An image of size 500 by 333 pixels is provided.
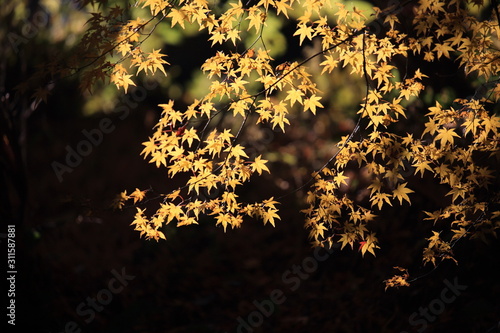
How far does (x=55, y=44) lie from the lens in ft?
24.6

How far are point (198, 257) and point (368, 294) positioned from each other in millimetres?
2035

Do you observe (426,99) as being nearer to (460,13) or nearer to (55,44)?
(460,13)

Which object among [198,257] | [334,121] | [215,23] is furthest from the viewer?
[334,121]

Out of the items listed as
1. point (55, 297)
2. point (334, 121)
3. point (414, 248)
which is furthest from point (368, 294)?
point (334, 121)
